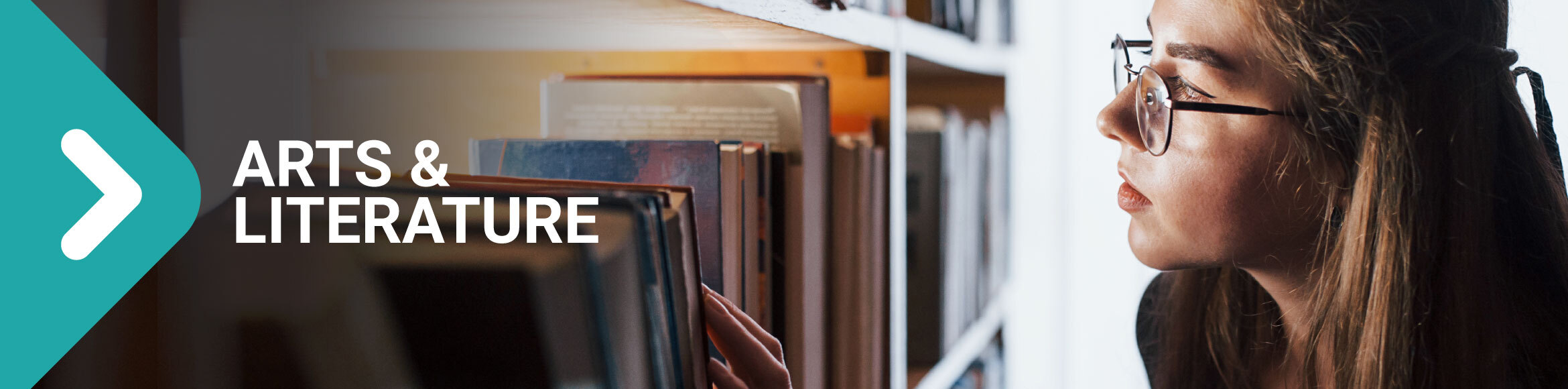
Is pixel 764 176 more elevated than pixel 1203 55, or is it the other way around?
pixel 1203 55

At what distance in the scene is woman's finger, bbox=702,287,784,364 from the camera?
508mm

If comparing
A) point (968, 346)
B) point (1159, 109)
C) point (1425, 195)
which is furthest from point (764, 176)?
point (968, 346)

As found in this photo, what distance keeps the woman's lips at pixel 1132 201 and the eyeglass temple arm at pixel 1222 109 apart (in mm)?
133

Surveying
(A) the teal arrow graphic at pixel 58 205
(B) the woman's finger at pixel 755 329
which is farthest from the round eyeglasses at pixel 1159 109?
(A) the teal arrow graphic at pixel 58 205

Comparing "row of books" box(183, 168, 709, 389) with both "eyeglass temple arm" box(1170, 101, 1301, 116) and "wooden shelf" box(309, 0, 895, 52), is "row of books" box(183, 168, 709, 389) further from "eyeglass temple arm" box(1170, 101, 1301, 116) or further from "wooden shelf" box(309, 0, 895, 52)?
"eyeglass temple arm" box(1170, 101, 1301, 116)

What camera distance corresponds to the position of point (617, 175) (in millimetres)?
580

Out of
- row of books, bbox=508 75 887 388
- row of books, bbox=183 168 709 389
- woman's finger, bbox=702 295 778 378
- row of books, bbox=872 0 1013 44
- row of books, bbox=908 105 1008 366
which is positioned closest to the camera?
row of books, bbox=183 168 709 389

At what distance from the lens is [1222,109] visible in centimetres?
78

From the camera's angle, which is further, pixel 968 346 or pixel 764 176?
pixel 968 346

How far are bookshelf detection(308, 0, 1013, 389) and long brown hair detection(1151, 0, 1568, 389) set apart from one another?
32cm

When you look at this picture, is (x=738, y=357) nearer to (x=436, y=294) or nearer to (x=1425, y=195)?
(x=436, y=294)

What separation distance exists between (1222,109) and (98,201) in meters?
0.77

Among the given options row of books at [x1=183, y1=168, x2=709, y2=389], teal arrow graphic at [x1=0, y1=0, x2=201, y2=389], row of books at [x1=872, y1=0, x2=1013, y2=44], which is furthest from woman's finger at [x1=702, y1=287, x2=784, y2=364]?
row of books at [x1=872, y1=0, x2=1013, y2=44]

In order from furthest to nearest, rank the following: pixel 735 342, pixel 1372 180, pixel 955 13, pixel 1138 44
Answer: pixel 955 13, pixel 1138 44, pixel 1372 180, pixel 735 342
